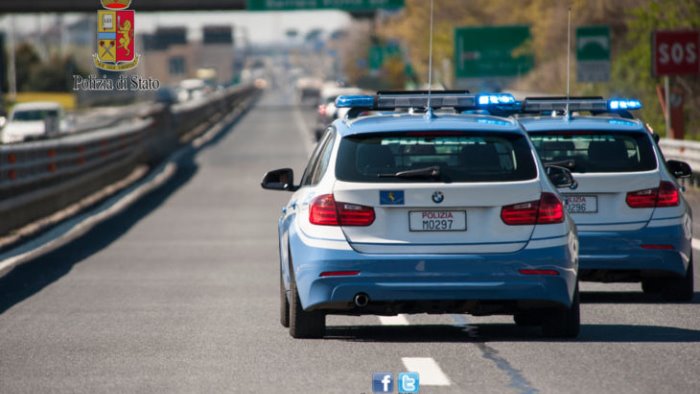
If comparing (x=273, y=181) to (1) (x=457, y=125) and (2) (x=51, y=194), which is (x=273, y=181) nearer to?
(1) (x=457, y=125)

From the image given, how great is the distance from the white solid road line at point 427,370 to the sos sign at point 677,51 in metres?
24.6

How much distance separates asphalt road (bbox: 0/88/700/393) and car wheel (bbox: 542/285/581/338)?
0.10 m

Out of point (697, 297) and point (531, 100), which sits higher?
point (531, 100)

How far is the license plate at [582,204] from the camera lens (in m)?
13.2

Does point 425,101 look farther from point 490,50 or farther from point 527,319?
point 490,50

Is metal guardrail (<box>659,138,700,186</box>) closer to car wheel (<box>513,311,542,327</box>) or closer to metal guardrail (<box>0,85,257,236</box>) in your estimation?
metal guardrail (<box>0,85,257,236</box>)

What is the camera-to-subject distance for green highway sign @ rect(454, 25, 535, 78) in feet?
249

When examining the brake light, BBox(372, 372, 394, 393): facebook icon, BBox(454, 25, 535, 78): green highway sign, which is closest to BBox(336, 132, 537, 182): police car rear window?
the brake light

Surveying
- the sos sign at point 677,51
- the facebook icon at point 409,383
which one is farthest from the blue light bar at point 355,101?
the sos sign at point 677,51

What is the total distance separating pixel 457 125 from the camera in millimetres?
10812

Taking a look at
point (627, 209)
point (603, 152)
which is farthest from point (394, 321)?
point (603, 152)

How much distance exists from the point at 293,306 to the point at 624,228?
3.32 m

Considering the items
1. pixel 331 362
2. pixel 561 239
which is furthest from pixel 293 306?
pixel 561 239

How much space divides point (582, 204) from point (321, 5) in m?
57.0
